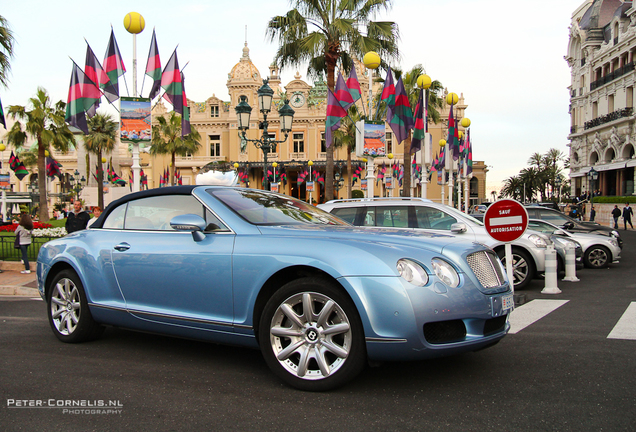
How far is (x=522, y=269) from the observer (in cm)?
938

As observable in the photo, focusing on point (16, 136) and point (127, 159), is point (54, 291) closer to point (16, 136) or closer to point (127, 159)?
point (16, 136)

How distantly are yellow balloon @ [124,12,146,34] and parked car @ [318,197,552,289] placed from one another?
259 inches

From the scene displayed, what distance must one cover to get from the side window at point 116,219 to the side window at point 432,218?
498cm

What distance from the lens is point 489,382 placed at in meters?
3.73

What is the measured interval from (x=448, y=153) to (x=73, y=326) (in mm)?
18676

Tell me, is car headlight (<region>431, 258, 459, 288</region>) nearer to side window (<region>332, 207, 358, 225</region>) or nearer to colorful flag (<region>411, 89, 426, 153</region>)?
side window (<region>332, 207, 358, 225</region>)

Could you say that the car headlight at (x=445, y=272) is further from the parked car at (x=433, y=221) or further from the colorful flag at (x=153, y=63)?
the colorful flag at (x=153, y=63)

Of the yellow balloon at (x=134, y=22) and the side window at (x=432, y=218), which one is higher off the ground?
the yellow balloon at (x=134, y=22)

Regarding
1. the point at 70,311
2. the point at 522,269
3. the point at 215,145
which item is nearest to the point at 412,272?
the point at 70,311

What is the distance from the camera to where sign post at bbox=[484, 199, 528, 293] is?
659 cm

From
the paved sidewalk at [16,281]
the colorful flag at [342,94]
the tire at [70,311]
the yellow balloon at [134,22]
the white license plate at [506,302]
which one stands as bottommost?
the paved sidewalk at [16,281]

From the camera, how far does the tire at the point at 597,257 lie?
495 inches

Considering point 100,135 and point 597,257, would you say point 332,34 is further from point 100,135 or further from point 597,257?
point 100,135

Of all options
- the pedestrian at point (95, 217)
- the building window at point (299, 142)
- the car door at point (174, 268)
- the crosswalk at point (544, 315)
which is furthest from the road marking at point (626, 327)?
the building window at point (299, 142)
